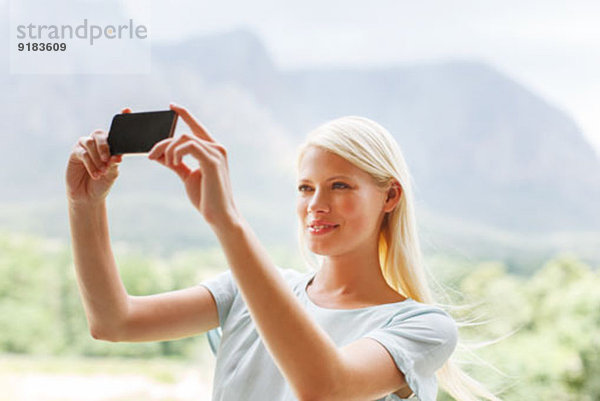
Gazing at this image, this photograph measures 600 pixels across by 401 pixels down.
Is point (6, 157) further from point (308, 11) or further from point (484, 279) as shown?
point (484, 279)

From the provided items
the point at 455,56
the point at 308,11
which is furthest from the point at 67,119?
the point at 455,56

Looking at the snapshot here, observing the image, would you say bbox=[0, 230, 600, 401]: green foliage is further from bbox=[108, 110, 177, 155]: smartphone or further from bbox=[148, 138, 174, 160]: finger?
bbox=[148, 138, 174, 160]: finger

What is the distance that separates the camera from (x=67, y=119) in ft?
12.3

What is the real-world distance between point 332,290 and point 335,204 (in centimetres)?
17

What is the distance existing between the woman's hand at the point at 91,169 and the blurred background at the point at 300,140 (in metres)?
2.49

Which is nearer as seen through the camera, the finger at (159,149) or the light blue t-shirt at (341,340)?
the finger at (159,149)

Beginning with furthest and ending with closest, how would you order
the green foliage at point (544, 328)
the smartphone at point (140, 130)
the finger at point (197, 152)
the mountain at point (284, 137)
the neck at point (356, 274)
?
1. the mountain at point (284, 137)
2. the green foliage at point (544, 328)
3. the neck at point (356, 274)
4. the smartphone at point (140, 130)
5. the finger at point (197, 152)

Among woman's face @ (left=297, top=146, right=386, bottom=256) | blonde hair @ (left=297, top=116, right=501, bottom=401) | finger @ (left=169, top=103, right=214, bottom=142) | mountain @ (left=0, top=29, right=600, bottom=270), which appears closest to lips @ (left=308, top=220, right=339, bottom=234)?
woman's face @ (left=297, top=146, right=386, bottom=256)

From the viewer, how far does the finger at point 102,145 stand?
104cm

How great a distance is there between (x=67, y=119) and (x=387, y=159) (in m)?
2.92

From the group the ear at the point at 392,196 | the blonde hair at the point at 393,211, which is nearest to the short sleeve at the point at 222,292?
the blonde hair at the point at 393,211

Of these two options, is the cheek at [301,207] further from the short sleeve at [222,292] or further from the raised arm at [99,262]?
the raised arm at [99,262]

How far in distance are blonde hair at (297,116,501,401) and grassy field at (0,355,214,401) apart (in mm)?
2413

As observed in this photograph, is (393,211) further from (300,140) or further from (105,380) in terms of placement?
(105,380)
